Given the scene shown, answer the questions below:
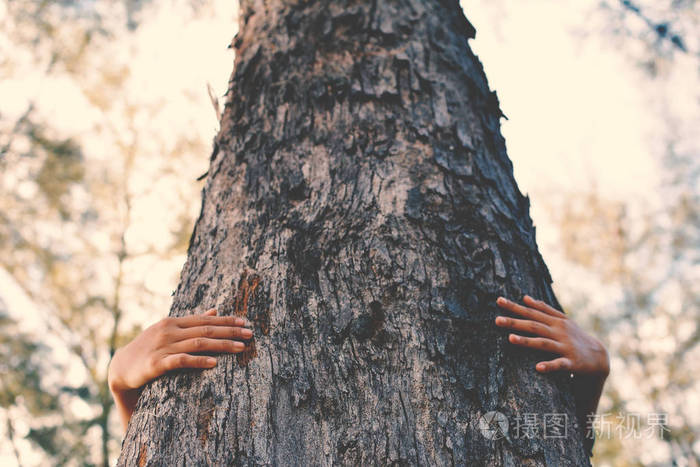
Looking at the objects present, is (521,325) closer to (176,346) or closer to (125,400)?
(176,346)

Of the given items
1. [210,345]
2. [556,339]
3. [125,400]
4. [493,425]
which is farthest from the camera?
[125,400]

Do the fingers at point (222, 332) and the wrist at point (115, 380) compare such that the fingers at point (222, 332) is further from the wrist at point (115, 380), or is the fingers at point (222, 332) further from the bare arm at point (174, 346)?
the wrist at point (115, 380)

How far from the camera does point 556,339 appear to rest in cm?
127

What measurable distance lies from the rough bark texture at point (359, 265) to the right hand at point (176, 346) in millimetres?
42

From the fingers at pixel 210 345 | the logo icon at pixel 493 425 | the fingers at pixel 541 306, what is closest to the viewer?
the logo icon at pixel 493 425

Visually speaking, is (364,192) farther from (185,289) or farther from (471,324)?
(185,289)

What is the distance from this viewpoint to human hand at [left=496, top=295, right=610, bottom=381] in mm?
1191

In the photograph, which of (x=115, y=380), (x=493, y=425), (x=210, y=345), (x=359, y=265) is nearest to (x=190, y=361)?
(x=210, y=345)

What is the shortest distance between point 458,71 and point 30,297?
10173 mm

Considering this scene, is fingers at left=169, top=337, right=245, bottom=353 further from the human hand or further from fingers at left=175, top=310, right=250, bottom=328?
the human hand

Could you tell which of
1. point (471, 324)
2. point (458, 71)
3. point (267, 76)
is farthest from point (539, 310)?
point (267, 76)

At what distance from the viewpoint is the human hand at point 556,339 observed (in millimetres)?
1191

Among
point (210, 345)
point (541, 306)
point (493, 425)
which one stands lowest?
point (493, 425)

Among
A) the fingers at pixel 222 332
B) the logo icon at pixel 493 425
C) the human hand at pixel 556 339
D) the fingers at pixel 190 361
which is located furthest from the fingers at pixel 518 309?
the fingers at pixel 190 361
